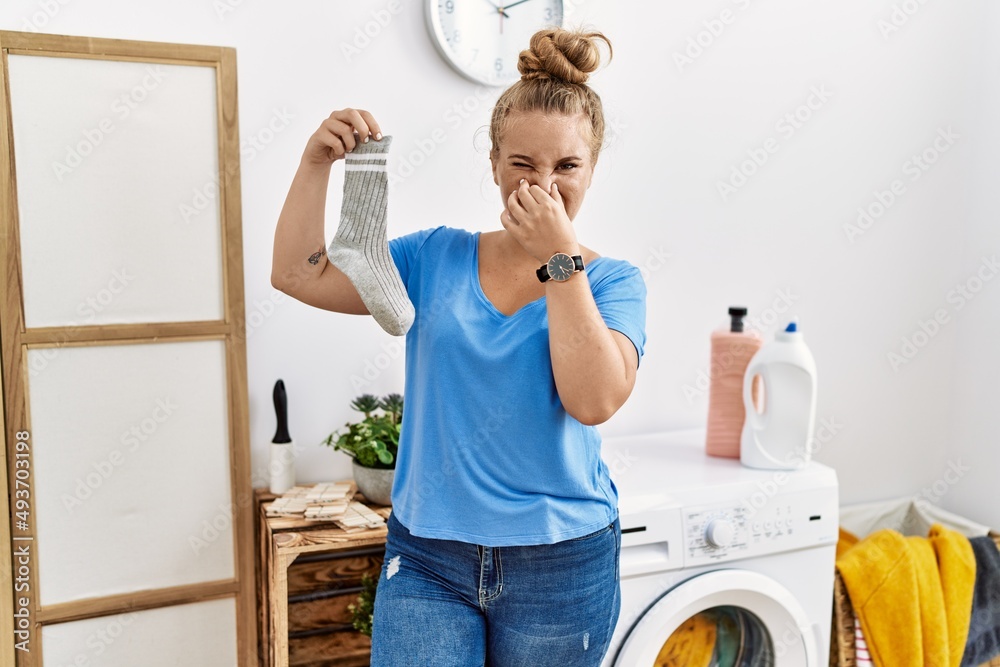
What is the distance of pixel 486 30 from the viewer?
1.77 m

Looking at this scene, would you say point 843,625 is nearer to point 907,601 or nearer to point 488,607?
point 907,601

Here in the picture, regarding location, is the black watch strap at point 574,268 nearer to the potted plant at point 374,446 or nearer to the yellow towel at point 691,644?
the potted plant at point 374,446

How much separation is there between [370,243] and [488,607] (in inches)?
19.4

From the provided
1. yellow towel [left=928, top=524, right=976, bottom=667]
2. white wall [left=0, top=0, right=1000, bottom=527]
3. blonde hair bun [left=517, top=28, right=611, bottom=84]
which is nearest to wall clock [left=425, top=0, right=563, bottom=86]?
white wall [left=0, top=0, right=1000, bottom=527]

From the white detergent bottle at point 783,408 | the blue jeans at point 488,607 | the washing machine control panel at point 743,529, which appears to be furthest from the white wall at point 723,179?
the blue jeans at point 488,607

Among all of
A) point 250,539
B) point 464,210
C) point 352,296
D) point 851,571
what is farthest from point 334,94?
point 851,571

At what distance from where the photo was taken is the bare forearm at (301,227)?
110 centimetres

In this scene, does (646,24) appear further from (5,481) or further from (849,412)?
(5,481)

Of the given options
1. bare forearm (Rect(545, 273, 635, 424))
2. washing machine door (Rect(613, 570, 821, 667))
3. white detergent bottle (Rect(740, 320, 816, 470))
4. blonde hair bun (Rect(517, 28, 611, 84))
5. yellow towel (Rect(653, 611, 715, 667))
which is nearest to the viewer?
bare forearm (Rect(545, 273, 635, 424))

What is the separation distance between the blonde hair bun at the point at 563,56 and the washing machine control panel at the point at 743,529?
2.85 ft

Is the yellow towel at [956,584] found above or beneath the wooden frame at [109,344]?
beneath

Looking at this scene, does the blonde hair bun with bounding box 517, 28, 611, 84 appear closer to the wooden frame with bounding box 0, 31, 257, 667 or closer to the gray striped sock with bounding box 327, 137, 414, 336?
the gray striped sock with bounding box 327, 137, 414, 336

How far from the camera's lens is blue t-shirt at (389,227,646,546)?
3.52 feet

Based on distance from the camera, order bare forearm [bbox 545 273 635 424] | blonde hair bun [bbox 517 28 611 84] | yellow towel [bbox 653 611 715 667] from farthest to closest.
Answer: yellow towel [bbox 653 611 715 667] < blonde hair bun [bbox 517 28 611 84] < bare forearm [bbox 545 273 635 424]
